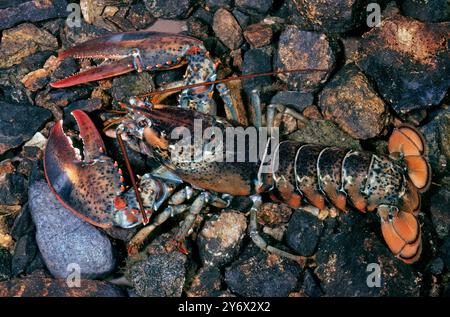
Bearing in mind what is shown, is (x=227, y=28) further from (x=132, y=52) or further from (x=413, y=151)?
(x=413, y=151)

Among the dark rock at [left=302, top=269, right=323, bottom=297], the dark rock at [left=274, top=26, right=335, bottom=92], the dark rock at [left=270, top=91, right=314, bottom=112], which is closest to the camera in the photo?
the dark rock at [left=302, top=269, right=323, bottom=297]

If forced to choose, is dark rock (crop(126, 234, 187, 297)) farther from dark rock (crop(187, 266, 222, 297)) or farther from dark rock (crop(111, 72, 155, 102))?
dark rock (crop(111, 72, 155, 102))

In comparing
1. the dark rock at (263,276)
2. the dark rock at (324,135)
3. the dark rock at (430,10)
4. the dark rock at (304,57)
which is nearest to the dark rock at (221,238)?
the dark rock at (263,276)

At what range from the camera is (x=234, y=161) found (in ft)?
12.8

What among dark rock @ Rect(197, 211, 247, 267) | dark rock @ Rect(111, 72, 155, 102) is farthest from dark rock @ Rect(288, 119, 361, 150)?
dark rock @ Rect(111, 72, 155, 102)

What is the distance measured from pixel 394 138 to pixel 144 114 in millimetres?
2124

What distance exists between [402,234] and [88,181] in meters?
2.49

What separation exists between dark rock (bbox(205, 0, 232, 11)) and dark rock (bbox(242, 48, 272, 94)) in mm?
543

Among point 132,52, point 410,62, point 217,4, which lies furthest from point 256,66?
point 410,62

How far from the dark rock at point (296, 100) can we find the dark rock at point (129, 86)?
126 centimetres

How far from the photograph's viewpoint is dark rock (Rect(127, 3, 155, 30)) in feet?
14.5

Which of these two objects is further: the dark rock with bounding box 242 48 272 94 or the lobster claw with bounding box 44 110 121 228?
the dark rock with bounding box 242 48 272 94

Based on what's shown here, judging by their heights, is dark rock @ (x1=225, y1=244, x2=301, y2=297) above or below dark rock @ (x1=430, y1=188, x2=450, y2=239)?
below
